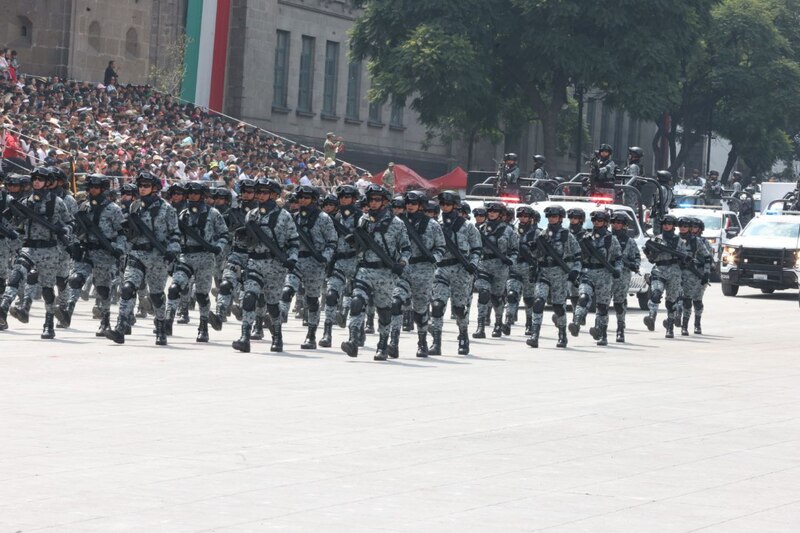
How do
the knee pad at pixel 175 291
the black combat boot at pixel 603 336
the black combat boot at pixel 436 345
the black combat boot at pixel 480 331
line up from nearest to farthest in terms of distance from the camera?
the knee pad at pixel 175 291 → the black combat boot at pixel 436 345 → the black combat boot at pixel 480 331 → the black combat boot at pixel 603 336

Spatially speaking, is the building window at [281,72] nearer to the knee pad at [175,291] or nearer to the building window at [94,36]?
the building window at [94,36]

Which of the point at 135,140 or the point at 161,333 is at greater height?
the point at 135,140

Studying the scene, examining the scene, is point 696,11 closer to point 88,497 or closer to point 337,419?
point 337,419

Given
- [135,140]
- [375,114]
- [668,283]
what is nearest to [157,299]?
[668,283]

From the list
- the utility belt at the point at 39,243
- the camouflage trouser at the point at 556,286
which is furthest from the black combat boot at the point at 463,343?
the utility belt at the point at 39,243

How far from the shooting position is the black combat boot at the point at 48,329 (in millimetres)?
18938

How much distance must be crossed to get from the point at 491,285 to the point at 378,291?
164 inches

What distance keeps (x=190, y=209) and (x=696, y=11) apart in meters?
35.5

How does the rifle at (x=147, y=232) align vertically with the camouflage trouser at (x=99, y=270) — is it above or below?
above

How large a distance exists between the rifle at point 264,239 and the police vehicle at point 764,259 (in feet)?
62.4

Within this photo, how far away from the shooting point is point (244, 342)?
1864 cm

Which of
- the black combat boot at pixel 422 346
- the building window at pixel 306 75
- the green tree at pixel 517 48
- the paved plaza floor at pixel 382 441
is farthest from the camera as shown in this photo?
the building window at pixel 306 75

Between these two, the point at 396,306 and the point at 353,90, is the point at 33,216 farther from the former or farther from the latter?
the point at 353,90

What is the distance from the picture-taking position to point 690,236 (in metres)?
25.3
